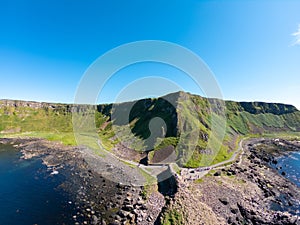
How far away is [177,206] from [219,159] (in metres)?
43.8

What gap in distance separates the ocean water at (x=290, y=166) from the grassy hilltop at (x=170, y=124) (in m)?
19.7

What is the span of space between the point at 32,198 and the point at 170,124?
63331mm

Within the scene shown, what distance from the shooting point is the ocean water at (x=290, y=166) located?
62734 mm

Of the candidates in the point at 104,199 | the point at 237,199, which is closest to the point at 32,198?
the point at 104,199

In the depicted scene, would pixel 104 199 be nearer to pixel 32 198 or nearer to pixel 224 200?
pixel 32 198

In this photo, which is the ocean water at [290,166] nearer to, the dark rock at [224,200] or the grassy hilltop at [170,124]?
the grassy hilltop at [170,124]

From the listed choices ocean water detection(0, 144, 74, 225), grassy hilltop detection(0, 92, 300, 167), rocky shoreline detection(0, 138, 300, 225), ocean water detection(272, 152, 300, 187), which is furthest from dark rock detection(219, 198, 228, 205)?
ocean water detection(272, 152, 300, 187)

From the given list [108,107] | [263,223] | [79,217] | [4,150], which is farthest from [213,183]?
[108,107]

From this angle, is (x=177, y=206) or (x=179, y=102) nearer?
(x=177, y=206)

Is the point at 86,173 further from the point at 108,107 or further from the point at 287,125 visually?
the point at 287,125

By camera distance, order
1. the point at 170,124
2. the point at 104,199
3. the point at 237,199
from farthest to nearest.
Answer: the point at 170,124 → the point at 237,199 → the point at 104,199

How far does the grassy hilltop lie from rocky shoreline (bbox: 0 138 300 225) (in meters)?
15.8

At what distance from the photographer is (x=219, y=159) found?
72.4 metres

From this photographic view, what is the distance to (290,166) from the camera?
2992 inches
